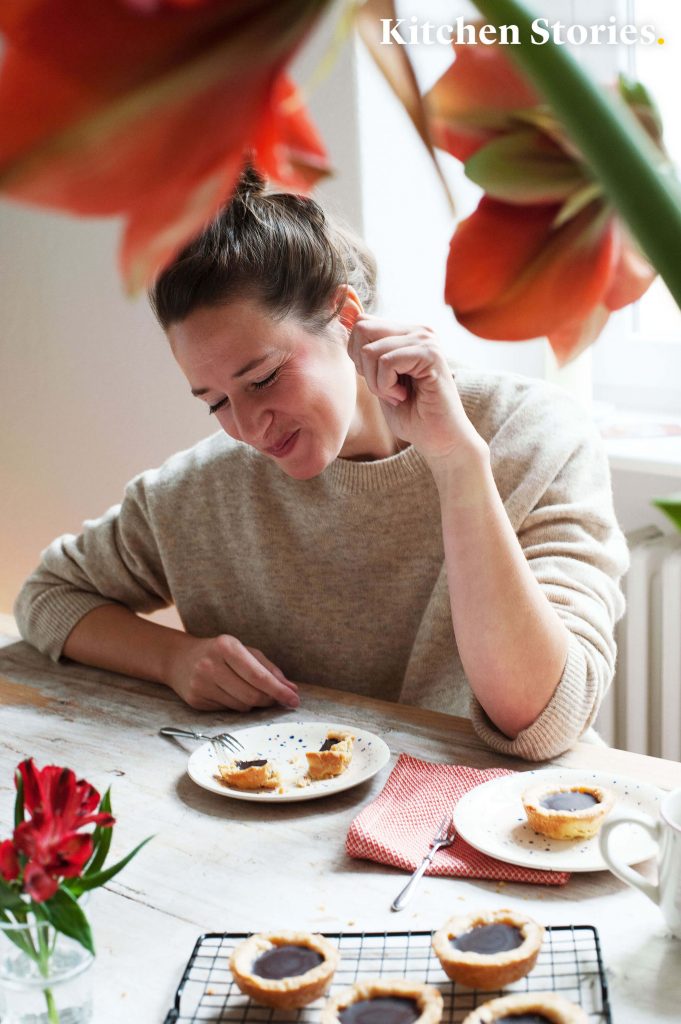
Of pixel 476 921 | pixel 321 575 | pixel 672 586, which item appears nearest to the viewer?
pixel 476 921

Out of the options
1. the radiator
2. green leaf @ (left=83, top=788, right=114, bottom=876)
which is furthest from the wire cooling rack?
the radiator

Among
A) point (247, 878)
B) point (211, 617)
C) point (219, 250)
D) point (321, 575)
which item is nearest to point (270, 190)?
point (219, 250)

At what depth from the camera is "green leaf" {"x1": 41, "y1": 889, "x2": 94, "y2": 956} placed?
28.3 inches

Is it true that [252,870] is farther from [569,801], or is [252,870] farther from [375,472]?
[375,472]

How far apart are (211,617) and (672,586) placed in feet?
2.78

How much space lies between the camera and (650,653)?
2.21 metres

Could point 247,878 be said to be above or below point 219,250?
below

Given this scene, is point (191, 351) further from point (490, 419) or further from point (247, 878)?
point (247, 878)

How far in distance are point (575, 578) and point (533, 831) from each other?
39cm

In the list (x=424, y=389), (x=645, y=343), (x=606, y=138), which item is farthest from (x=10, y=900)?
(x=645, y=343)

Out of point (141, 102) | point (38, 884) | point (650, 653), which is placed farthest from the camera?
point (650, 653)

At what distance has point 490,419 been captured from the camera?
1.55 meters

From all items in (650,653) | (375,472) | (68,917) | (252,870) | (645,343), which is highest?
(645,343)

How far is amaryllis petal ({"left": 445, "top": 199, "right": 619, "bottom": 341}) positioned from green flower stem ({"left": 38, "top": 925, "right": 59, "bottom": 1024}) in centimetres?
65
